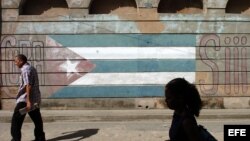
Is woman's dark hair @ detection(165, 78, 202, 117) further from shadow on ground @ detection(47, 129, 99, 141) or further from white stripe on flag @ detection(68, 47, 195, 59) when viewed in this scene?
white stripe on flag @ detection(68, 47, 195, 59)

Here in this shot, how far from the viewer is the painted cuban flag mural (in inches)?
495

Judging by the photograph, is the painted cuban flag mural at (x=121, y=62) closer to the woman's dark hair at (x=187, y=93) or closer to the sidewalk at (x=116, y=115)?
the sidewalk at (x=116, y=115)

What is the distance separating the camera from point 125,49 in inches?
497

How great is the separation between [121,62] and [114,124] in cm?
230

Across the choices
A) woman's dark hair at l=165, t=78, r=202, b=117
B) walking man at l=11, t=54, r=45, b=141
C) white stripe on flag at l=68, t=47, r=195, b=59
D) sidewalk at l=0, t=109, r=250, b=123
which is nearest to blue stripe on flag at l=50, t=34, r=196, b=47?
white stripe on flag at l=68, t=47, r=195, b=59

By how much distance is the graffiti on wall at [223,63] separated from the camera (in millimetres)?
12789

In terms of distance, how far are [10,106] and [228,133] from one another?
974cm

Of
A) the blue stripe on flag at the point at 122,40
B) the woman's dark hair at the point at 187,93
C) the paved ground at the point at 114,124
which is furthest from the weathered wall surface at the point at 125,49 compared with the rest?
the woman's dark hair at the point at 187,93

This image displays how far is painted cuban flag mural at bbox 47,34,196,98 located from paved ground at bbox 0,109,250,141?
2.47 feet

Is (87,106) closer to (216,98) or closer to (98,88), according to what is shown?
(98,88)

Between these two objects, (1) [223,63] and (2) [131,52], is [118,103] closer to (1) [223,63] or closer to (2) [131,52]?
(2) [131,52]

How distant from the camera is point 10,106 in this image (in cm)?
1248

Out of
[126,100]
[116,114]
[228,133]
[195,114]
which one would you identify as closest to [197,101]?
[195,114]

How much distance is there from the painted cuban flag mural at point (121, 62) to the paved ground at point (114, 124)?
0.75 metres
